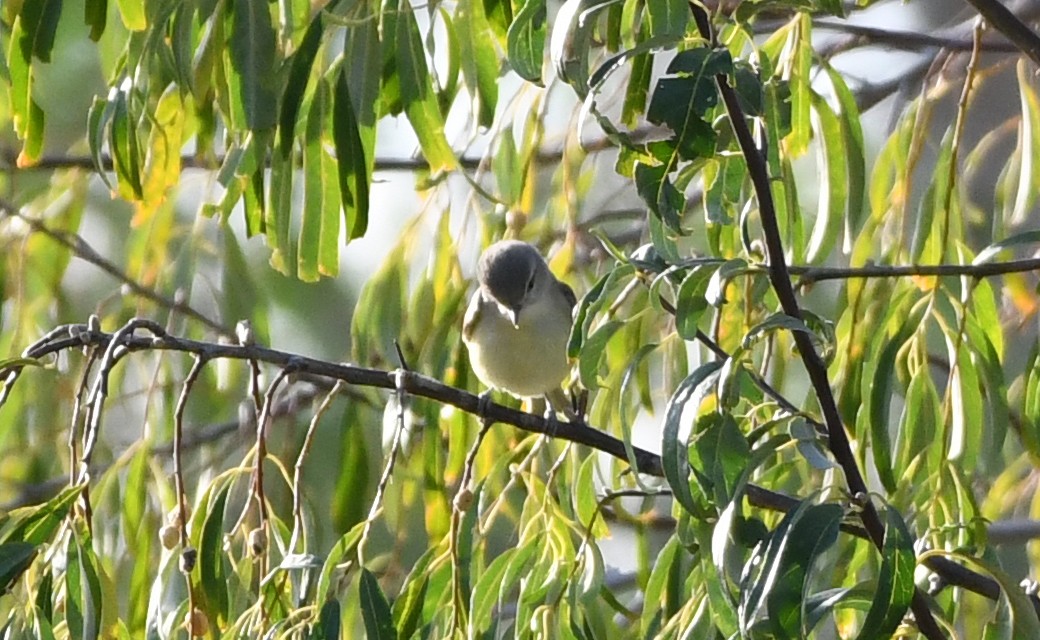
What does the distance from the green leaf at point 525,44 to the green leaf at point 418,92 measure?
1.18 feet

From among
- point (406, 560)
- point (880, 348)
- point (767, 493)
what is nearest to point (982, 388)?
point (880, 348)

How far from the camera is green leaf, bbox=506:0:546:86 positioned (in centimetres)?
127

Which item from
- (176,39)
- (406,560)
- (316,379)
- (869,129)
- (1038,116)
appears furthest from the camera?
(406,560)

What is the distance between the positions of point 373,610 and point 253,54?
2.05 ft

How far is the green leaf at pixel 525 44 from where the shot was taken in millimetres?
1268

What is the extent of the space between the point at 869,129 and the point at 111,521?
8.70ft

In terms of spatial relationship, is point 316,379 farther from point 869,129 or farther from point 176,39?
point 869,129

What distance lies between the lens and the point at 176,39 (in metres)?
1.63

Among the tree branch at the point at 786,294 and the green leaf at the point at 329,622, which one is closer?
the tree branch at the point at 786,294

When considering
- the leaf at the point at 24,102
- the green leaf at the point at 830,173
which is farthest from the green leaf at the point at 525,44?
the leaf at the point at 24,102

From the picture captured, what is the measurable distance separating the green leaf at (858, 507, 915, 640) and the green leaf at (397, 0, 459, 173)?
2.50ft

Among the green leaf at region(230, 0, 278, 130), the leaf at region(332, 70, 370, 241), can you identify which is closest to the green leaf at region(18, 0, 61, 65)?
the green leaf at region(230, 0, 278, 130)

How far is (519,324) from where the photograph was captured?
2.56 m

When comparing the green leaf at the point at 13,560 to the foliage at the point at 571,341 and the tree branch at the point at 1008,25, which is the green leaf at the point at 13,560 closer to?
the foliage at the point at 571,341
